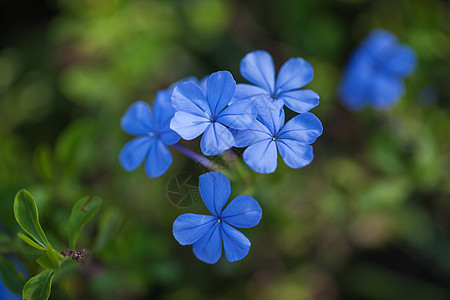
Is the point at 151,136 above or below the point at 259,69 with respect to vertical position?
below

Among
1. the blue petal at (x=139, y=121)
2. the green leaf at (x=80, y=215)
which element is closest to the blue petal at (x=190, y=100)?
the blue petal at (x=139, y=121)

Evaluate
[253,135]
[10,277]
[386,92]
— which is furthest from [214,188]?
[386,92]

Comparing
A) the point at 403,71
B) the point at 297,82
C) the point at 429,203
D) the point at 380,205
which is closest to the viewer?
the point at 297,82

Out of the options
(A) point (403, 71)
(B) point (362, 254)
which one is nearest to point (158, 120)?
(A) point (403, 71)

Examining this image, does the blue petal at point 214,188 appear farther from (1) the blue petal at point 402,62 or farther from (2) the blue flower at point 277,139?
(1) the blue petal at point 402,62

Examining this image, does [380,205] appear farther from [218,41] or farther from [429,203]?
[218,41]

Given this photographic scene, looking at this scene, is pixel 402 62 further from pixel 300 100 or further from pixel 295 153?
pixel 295 153
